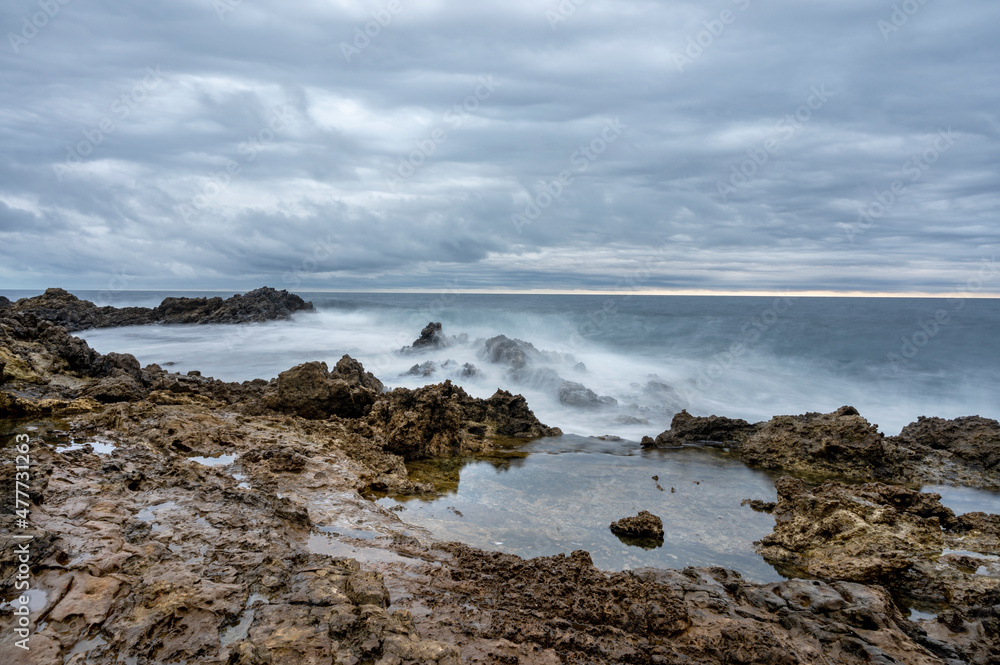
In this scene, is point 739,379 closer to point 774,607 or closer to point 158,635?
point 774,607

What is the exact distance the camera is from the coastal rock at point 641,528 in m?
6.11

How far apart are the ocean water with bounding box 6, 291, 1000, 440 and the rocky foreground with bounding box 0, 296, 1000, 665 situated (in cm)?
663

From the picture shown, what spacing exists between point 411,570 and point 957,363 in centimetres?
3148

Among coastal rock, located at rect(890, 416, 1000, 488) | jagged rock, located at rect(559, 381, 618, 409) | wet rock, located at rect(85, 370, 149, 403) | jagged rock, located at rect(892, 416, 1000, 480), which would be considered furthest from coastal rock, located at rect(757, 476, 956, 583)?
wet rock, located at rect(85, 370, 149, 403)

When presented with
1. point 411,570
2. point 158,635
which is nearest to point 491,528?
point 411,570

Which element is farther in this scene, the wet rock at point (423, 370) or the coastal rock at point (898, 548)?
the wet rock at point (423, 370)

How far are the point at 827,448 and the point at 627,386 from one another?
31.3 ft

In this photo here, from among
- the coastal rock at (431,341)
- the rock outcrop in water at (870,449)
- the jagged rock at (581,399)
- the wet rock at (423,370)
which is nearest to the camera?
the rock outcrop in water at (870,449)

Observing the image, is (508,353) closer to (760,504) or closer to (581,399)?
(581,399)

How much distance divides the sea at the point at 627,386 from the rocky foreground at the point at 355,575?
3.09ft

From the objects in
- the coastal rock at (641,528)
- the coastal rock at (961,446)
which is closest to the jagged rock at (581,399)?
the coastal rock at (961,446)

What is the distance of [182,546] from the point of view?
13.4 ft

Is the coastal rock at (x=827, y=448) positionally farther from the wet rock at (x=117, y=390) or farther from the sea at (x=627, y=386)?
the wet rock at (x=117, y=390)

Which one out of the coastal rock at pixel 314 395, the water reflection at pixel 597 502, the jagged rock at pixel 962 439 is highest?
the coastal rock at pixel 314 395
